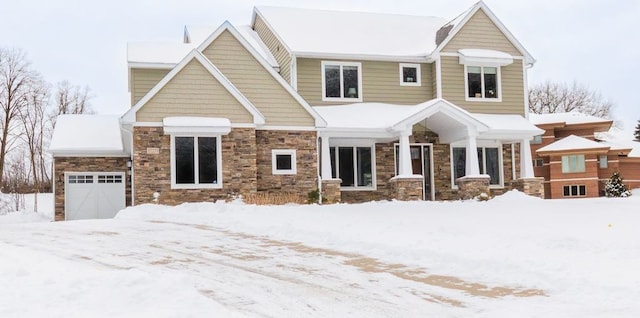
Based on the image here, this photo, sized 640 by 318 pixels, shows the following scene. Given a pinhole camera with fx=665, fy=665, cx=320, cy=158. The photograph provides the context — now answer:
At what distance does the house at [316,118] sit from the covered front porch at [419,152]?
0.05 metres

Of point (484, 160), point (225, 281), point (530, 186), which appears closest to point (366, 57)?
point (484, 160)

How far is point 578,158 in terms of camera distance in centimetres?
3359

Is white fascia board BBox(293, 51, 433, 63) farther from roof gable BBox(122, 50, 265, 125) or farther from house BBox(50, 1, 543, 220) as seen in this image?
roof gable BBox(122, 50, 265, 125)

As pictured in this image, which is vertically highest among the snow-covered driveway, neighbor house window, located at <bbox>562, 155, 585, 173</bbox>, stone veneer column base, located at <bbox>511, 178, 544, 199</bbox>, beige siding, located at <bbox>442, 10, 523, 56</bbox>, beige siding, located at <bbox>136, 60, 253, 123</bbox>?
beige siding, located at <bbox>442, 10, 523, 56</bbox>

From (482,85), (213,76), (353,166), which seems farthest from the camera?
(482,85)

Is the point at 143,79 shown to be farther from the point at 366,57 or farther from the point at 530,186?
the point at 530,186

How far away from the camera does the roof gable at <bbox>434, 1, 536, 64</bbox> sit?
25141 mm

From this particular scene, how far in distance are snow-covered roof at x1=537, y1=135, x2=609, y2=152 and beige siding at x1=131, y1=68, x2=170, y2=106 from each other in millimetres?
20384

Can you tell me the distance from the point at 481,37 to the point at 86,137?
50.0ft

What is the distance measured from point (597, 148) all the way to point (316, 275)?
91.1ft

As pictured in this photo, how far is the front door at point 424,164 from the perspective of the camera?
977 inches

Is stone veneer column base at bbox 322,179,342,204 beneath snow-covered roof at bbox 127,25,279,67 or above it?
beneath

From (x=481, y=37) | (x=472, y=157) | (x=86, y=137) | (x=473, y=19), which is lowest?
(x=472, y=157)

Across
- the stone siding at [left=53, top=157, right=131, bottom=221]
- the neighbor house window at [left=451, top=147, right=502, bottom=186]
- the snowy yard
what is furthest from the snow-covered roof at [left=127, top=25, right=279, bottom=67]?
the snowy yard
